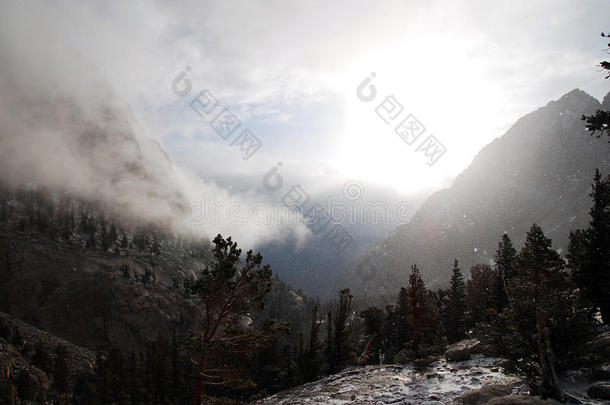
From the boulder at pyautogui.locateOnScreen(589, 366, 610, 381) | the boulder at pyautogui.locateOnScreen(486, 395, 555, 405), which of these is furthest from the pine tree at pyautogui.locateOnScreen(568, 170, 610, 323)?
the boulder at pyautogui.locateOnScreen(486, 395, 555, 405)

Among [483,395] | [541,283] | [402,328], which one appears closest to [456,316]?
[402,328]

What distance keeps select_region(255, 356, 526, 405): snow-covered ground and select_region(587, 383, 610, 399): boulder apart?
8.97ft

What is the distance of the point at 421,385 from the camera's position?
22391 mm

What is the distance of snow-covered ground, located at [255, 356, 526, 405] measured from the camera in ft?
63.7

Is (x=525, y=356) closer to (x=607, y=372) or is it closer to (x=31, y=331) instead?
(x=607, y=372)

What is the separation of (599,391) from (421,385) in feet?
33.4

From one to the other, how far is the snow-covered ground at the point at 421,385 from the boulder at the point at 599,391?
2.74m

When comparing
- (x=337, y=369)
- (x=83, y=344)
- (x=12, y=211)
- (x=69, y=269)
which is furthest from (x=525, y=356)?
(x=12, y=211)

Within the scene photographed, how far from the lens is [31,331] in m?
99.3

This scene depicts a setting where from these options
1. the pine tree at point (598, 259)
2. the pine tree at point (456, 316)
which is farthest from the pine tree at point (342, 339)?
the pine tree at point (598, 259)

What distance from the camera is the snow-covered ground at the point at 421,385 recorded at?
19406 mm

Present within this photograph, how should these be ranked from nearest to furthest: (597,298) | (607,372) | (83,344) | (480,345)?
(607,372), (597,298), (480,345), (83,344)

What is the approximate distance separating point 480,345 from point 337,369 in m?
20.1

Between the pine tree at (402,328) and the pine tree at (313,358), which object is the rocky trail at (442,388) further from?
the pine tree at (402,328)
